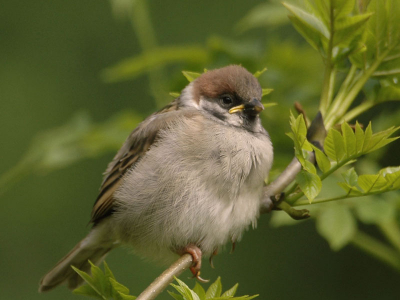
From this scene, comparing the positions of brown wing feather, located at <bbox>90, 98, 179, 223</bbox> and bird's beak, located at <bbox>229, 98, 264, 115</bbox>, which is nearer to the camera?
bird's beak, located at <bbox>229, 98, 264, 115</bbox>

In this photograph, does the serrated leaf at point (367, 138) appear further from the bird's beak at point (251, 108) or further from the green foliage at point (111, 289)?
the bird's beak at point (251, 108)

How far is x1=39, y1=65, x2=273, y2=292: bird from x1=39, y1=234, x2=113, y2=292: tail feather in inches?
0.4

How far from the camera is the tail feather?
259 centimetres

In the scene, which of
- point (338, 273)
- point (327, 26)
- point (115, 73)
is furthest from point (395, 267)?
point (338, 273)

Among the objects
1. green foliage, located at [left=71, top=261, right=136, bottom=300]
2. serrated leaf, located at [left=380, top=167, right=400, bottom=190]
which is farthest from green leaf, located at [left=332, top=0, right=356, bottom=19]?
green foliage, located at [left=71, top=261, right=136, bottom=300]

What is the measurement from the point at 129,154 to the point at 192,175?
41 cm

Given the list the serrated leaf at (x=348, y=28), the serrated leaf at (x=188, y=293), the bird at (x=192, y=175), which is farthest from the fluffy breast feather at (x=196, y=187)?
the serrated leaf at (x=188, y=293)

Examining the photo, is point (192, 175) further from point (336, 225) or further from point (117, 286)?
point (117, 286)

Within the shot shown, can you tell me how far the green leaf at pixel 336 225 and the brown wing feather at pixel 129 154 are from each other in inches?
29.6

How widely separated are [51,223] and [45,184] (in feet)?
1.30

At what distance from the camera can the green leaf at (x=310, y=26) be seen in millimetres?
1689

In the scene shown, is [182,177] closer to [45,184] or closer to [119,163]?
[119,163]

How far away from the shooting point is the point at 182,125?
Result: 235 centimetres

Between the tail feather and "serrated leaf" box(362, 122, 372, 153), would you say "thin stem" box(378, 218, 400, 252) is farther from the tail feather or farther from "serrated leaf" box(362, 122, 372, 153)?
the tail feather
